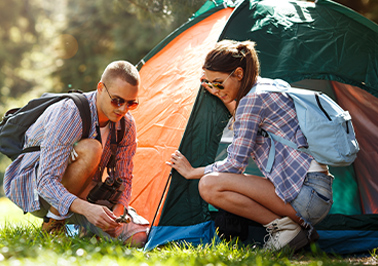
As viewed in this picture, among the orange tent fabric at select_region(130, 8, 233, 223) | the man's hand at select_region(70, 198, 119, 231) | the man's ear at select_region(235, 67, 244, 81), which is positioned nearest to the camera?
the man's hand at select_region(70, 198, 119, 231)

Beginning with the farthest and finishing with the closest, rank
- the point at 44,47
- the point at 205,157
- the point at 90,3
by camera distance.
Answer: the point at 44,47
the point at 90,3
the point at 205,157

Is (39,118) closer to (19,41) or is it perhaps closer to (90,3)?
(90,3)

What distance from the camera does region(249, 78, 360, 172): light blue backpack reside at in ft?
7.82

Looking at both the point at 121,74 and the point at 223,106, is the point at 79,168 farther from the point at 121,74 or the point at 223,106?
the point at 223,106

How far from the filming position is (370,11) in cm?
539

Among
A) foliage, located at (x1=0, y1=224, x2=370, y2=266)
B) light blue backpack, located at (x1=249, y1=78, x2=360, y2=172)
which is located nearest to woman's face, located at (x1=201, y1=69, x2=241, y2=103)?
light blue backpack, located at (x1=249, y1=78, x2=360, y2=172)

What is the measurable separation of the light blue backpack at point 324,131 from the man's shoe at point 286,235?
0.34 metres

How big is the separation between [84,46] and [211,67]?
8.23 metres

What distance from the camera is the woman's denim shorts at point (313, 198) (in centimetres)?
242

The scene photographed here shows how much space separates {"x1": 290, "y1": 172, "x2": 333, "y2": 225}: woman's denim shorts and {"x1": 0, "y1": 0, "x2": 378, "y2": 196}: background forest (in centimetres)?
380

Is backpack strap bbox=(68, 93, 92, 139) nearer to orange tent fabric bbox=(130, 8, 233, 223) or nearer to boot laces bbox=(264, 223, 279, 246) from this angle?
orange tent fabric bbox=(130, 8, 233, 223)

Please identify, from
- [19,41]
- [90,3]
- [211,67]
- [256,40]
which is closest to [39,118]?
[211,67]

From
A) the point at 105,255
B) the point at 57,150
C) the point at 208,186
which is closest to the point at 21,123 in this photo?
Result: the point at 57,150

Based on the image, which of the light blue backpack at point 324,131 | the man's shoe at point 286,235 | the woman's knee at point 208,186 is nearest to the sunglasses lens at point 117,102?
the woman's knee at point 208,186
